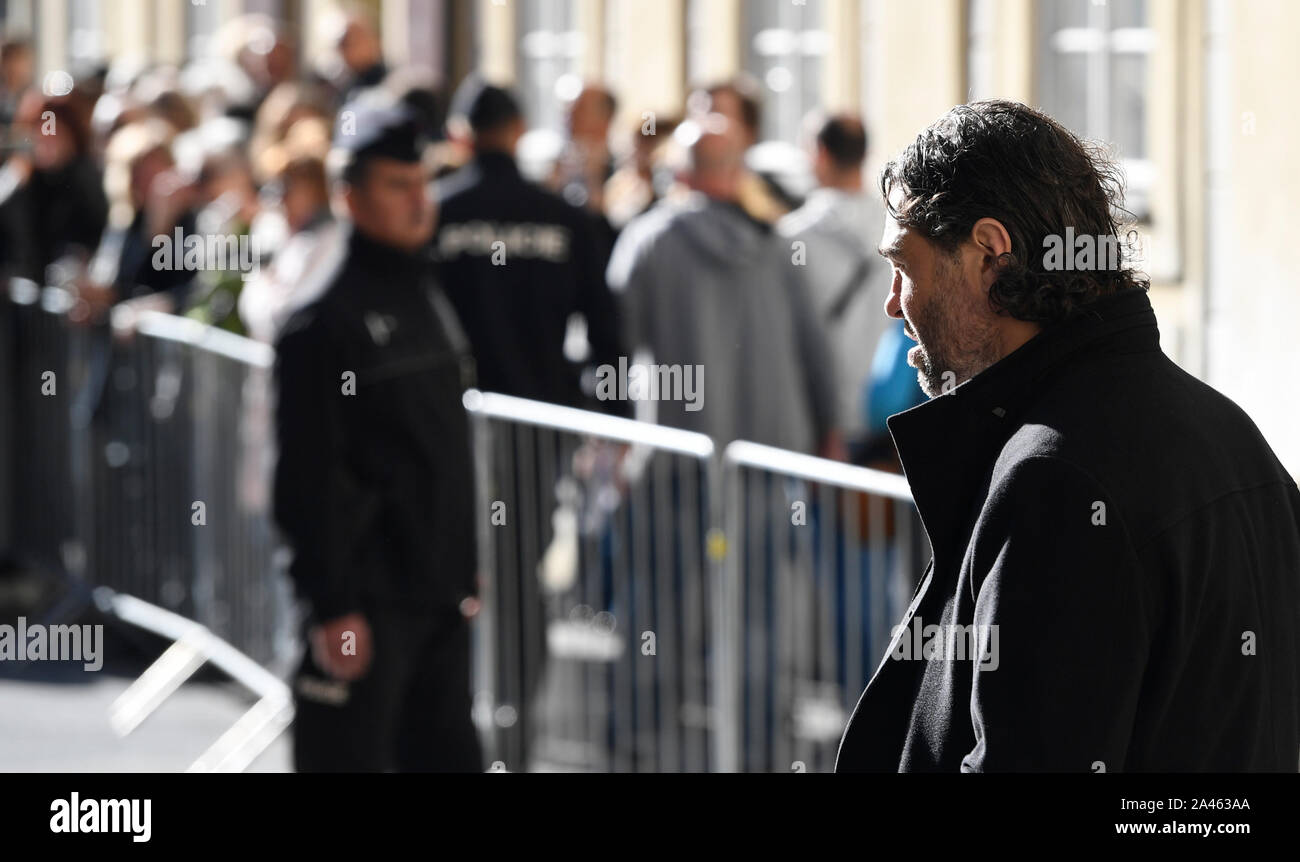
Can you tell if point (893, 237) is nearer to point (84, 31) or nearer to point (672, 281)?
point (672, 281)

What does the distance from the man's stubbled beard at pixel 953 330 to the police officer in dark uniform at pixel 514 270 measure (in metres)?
4.92

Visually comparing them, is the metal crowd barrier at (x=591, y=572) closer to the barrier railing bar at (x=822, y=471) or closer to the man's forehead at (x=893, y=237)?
the barrier railing bar at (x=822, y=471)

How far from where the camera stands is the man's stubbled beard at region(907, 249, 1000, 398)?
119 inches

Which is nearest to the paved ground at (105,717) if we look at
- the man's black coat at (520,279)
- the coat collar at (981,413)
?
the man's black coat at (520,279)

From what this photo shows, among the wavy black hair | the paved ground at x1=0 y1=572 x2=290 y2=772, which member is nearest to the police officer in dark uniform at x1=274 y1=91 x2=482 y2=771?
the paved ground at x1=0 y1=572 x2=290 y2=772

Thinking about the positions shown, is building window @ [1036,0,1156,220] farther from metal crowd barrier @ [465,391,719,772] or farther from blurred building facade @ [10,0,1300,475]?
metal crowd barrier @ [465,391,719,772]

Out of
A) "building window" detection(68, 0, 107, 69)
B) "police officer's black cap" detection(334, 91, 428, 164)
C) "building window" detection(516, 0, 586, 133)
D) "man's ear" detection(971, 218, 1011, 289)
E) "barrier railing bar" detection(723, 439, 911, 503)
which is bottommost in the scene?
"barrier railing bar" detection(723, 439, 911, 503)

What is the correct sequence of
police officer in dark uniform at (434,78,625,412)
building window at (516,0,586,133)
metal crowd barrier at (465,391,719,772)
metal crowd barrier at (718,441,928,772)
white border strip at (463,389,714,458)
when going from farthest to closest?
building window at (516,0,586,133) → police officer in dark uniform at (434,78,625,412) → metal crowd barrier at (465,391,719,772) → white border strip at (463,389,714,458) → metal crowd barrier at (718,441,928,772)

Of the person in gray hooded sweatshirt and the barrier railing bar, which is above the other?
the person in gray hooded sweatshirt

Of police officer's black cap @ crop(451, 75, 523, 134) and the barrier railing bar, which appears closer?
the barrier railing bar

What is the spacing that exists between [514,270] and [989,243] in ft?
16.8

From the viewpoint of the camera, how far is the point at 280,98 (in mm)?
10258
